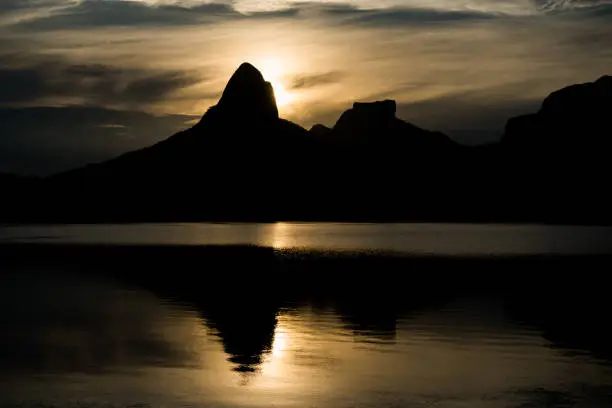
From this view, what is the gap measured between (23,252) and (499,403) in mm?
96478

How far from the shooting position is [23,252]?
4405 inches

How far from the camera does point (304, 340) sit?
36906mm

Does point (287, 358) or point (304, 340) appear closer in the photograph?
point (287, 358)

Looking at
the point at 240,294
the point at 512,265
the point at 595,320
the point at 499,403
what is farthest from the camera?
the point at 512,265

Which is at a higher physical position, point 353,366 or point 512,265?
point 353,366

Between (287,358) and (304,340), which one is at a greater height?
(287,358)

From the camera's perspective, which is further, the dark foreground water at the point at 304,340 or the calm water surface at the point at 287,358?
the dark foreground water at the point at 304,340

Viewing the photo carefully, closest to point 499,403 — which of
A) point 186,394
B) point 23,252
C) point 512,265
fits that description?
point 186,394

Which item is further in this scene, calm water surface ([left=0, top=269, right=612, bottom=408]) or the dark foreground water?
the dark foreground water

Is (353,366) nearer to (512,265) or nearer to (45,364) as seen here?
(45,364)

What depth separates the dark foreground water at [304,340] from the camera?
1008 inches

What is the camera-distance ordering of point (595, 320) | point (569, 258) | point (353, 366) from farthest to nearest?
point (569, 258) → point (595, 320) → point (353, 366)

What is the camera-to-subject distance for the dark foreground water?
2561cm

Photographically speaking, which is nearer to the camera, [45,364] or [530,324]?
[45,364]
